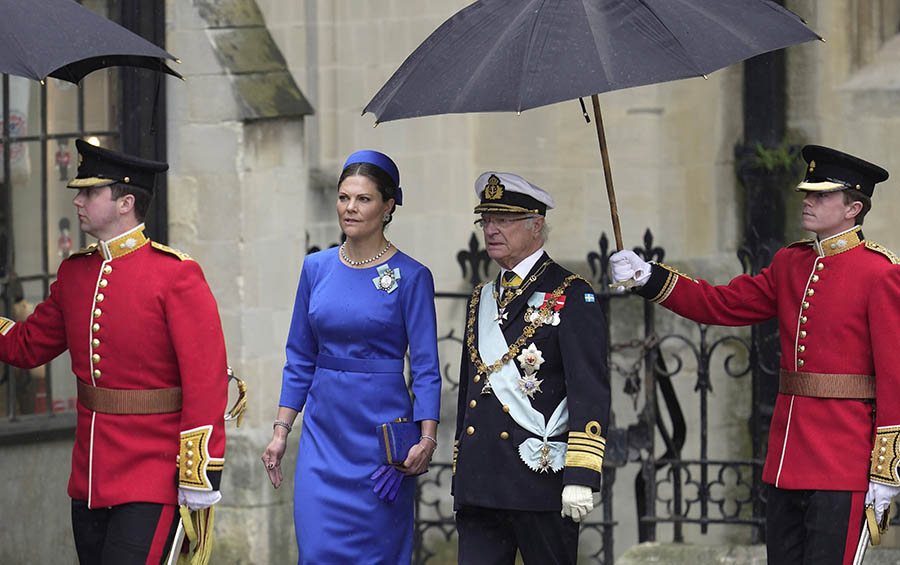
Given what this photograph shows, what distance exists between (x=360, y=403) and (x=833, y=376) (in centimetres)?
159

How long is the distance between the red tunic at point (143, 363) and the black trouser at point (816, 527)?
188cm

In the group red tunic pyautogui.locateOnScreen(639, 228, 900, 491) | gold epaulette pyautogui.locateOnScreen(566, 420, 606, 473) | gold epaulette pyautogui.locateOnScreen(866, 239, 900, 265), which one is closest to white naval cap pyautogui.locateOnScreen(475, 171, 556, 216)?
gold epaulette pyautogui.locateOnScreen(566, 420, 606, 473)

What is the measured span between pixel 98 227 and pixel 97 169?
0.20m

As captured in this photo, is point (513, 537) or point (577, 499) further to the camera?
point (513, 537)

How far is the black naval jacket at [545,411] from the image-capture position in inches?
208

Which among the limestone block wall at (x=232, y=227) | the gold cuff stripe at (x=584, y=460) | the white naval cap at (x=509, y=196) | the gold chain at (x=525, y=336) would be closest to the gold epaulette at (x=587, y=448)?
the gold cuff stripe at (x=584, y=460)

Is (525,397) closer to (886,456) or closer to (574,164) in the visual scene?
(886,456)

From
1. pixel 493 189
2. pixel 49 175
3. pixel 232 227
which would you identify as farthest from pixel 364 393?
pixel 49 175

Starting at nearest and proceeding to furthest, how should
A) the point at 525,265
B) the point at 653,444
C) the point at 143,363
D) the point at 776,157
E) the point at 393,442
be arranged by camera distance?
the point at 143,363, the point at 525,265, the point at 393,442, the point at 653,444, the point at 776,157

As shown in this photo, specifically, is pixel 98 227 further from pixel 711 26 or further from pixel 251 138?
pixel 251 138

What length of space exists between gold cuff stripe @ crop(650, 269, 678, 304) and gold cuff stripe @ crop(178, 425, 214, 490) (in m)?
1.66

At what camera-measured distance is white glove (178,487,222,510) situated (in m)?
5.22

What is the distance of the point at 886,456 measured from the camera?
5.32 meters

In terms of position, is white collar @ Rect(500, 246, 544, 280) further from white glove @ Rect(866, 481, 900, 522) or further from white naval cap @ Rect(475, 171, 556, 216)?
white glove @ Rect(866, 481, 900, 522)
